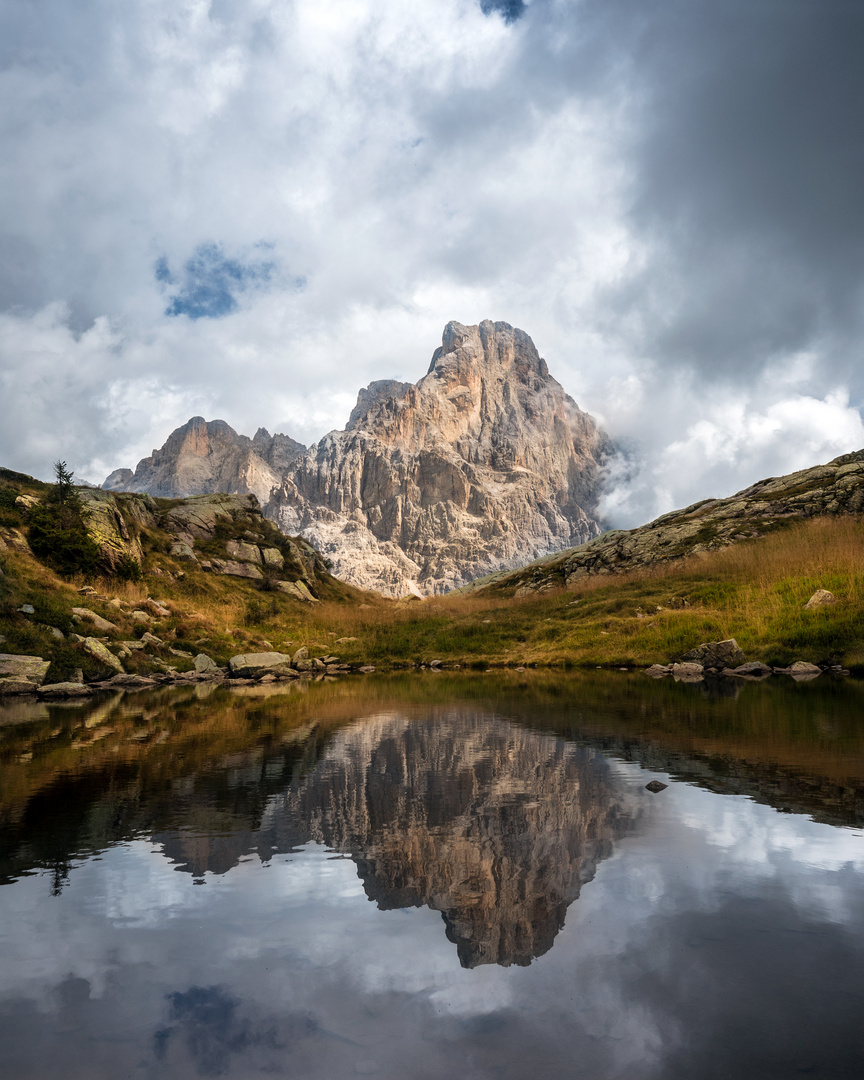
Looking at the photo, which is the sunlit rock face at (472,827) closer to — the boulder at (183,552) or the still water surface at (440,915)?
the still water surface at (440,915)

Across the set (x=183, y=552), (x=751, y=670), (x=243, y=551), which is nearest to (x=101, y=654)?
(x=183, y=552)

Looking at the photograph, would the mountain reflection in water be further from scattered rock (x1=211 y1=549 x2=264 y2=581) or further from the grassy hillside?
scattered rock (x1=211 y1=549 x2=264 y2=581)

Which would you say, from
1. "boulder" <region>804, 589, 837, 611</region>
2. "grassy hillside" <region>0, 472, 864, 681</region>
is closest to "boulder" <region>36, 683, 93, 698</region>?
"grassy hillside" <region>0, 472, 864, 681</region>

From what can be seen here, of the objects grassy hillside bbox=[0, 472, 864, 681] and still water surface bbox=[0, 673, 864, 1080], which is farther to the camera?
grassy hillside bbox=[0, 472, 864, 681]

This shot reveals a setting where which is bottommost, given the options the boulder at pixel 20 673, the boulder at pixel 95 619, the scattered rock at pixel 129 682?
the scattered rock at pixel 129 682

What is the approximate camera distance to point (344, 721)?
13641 mm

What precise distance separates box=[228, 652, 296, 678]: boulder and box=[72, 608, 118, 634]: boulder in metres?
5.24

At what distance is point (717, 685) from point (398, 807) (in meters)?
15.1

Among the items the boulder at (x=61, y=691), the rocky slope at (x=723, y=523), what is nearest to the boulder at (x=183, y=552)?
the boulder at (x=61, y=691)

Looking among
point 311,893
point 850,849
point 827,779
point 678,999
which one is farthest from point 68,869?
point 827,779

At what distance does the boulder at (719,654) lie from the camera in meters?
22.8

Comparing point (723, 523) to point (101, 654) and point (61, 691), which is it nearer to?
point (101, 654)

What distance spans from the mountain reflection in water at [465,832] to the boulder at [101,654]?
54.9 feet

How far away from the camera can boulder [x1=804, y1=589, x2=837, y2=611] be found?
23859 mm
